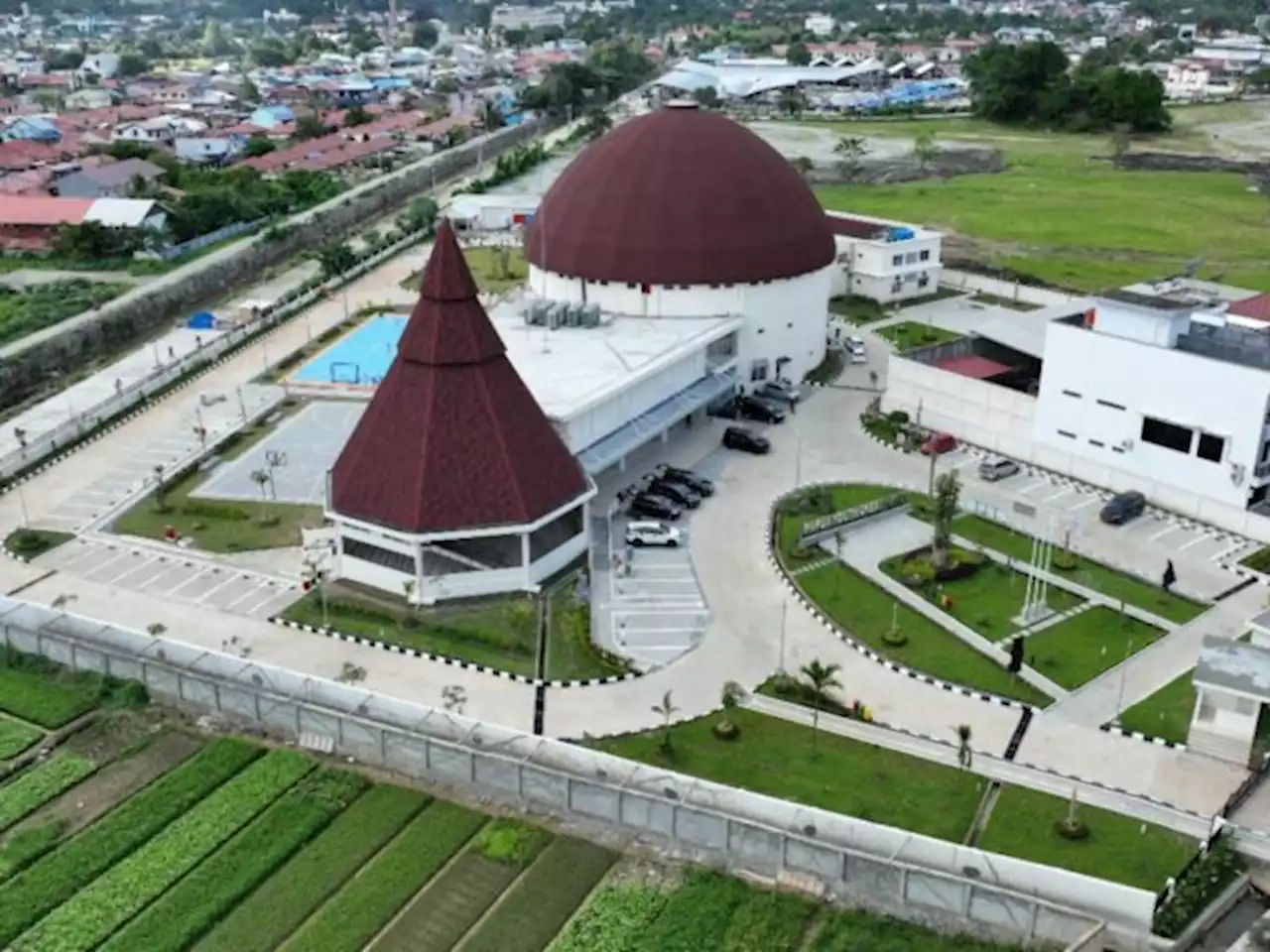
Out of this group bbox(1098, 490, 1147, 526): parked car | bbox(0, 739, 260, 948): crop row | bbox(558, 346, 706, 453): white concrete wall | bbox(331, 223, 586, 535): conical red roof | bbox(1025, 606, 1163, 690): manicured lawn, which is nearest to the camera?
bbox(0, 739, 260, 948): crop row

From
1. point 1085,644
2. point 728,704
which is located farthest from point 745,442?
point 728,704

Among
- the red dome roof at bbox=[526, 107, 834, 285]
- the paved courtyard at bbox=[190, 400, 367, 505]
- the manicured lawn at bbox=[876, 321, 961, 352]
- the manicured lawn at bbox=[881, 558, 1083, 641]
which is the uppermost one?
the red dome roof at bbox=[526, 107, 834, 285]

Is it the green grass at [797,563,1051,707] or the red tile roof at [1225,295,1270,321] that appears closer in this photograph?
the green grass at [797,563,1051,707]

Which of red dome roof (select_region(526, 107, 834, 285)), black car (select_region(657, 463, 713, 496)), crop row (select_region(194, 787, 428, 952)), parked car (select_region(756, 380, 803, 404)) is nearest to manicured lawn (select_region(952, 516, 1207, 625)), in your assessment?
black car (select_region(657, 463, 713, 496))

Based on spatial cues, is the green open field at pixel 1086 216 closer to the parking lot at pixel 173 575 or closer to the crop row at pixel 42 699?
the parking lot at pixel 173 575

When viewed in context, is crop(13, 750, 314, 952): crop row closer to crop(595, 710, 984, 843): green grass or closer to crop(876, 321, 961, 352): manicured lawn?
crop(595, 710, 984, 843): green grass

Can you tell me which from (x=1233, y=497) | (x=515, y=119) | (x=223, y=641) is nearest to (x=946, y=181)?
(x=515, y=119)
